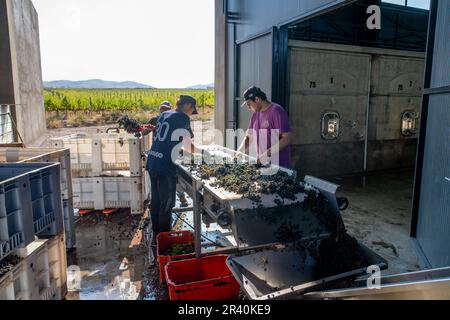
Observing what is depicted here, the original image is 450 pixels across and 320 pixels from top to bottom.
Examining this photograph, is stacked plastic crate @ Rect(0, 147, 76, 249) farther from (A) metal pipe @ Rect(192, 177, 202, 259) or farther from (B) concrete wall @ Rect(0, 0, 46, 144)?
(B) concrete wall @ Rect(0, 0, 46, 144)

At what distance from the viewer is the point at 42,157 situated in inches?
124

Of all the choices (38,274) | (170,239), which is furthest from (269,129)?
(38,274)

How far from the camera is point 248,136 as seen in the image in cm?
452

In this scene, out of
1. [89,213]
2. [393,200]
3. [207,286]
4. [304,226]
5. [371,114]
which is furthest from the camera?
[371,114]

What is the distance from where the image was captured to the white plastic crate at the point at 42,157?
3.07 metres

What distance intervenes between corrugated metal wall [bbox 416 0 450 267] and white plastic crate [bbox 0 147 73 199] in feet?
12.3

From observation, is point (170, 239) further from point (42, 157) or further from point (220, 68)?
point (220, 68)

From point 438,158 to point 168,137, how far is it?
289 centimetres

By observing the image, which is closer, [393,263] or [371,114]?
[393,263]

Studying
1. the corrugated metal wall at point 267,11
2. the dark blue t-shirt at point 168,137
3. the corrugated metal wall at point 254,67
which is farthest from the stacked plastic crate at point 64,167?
the corrugated metal wall at point 267,11

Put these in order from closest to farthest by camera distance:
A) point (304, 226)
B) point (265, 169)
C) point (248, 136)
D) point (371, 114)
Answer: point (304, 226)
point (265, 169)
point (248, 136)
point (371, 114)

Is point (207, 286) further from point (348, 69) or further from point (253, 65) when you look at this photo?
point (348, 69)
